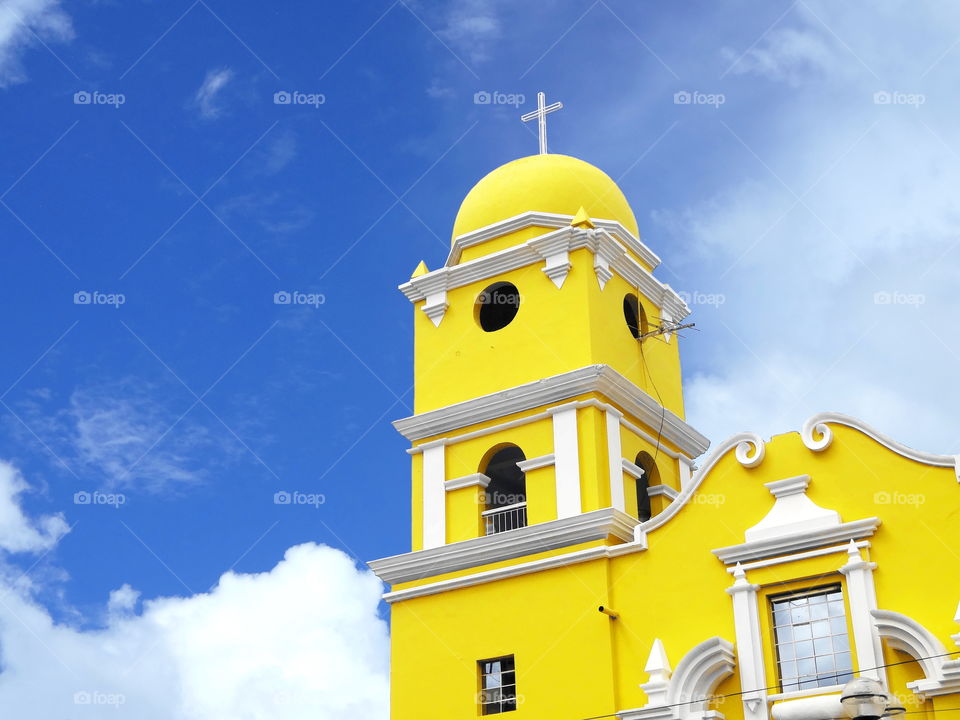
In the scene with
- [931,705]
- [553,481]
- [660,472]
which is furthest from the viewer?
[660,472]

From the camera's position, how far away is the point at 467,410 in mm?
20062

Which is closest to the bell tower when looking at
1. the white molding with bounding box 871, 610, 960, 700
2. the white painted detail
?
the white painted detail

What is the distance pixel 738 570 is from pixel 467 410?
540 centimetres

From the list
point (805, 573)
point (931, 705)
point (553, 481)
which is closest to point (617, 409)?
point (553, 481)

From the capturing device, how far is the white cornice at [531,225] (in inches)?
835

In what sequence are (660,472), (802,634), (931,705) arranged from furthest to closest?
(660,472), (802,634), (931,705)

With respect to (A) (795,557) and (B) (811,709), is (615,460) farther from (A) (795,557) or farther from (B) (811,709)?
(B) (811,709)

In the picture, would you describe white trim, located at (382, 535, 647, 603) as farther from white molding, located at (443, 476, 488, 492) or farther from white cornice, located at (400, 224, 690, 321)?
white cornice, located at (400, 224, 690, 321)

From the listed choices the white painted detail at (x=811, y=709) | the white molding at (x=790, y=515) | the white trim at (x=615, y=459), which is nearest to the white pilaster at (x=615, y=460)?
the white trim at (x=615, y=459)

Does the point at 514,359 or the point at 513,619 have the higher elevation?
the point at 514,359

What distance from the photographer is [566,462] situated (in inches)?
744

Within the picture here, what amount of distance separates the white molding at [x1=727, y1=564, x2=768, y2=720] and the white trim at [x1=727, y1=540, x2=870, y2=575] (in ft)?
0.38

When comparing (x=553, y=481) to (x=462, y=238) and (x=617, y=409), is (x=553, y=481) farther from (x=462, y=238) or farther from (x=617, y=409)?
(x=462, y=238)

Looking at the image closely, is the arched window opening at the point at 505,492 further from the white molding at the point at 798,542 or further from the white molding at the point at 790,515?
the white molding at the point at 790,515
